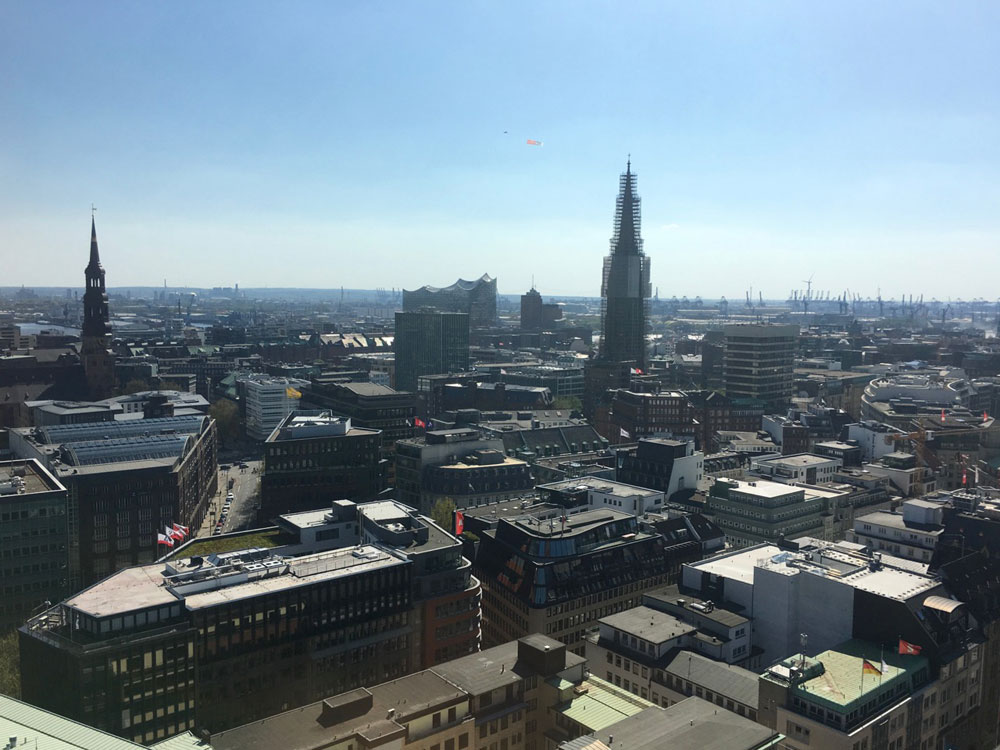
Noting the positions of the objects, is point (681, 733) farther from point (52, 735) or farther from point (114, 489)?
point (114, 489)

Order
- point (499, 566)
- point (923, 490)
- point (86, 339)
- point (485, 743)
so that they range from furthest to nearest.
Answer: point (86, 339) < point (923, 490) < point (499, 566) < point (485, 743)

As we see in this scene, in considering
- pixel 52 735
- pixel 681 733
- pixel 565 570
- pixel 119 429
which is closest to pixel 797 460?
pixel 565 570

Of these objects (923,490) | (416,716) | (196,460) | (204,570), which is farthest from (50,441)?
(923,490)

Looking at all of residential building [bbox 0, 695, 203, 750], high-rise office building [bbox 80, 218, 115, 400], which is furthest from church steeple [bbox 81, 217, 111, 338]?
residential building [bbox 0, 695, 203, 750]

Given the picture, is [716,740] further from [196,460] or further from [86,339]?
[86,339]

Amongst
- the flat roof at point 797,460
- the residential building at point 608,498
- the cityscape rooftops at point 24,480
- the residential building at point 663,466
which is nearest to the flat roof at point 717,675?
the residential building at point 608,498
